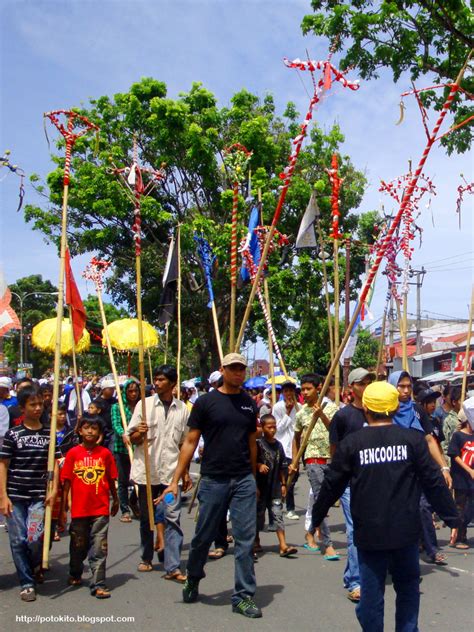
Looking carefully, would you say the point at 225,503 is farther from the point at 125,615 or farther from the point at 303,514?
the point at 303,514

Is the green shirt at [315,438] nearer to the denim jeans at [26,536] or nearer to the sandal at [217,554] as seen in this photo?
the sandal at [217,554]

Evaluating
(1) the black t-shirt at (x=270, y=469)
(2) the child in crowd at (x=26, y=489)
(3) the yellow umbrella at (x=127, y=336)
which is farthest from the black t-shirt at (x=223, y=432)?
(3) the yellow umbrella at (x=127, y=336)

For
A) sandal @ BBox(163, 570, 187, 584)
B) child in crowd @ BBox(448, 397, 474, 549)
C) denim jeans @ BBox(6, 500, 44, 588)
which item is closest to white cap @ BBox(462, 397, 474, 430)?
child in crowd @ BBox(448, 397, 474, 549)

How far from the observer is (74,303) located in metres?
8.06

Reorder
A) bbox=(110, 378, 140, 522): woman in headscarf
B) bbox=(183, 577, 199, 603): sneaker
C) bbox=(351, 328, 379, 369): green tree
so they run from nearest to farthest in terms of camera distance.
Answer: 1. bbox=(183, 577, 199, 603): sneaker
2. bbox=(110, 378, 140, 522): woman in headscarf
3. bbox=(351, 328, 379, 369): green tree

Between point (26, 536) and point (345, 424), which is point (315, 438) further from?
point (26, 536)

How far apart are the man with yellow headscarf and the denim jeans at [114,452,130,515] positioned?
607 cm

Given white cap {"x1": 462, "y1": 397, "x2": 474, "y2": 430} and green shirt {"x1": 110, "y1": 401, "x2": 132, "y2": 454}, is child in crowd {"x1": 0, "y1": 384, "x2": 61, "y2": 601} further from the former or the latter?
white cap {"x1": 462, "y1": 397, "x2": 474, "y2": 430}

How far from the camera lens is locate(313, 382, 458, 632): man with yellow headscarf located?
155 inches

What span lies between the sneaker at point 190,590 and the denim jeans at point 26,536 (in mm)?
1262

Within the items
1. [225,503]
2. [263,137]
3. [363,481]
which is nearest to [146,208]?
[263,137]

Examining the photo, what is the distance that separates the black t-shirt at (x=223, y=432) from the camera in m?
5.50

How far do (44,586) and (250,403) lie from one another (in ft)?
8.01

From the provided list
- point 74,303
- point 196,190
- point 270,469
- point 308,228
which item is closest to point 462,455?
point 270,469
